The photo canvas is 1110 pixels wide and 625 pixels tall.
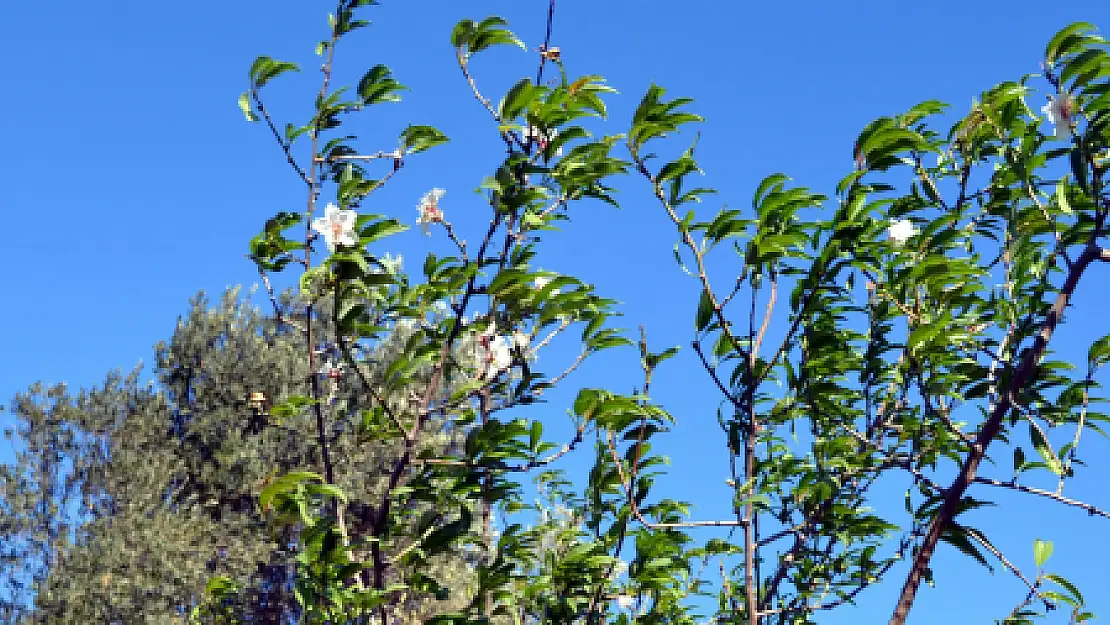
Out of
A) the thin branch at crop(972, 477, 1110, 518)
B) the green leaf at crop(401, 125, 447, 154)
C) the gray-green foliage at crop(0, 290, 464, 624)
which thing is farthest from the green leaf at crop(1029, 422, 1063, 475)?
the gray-green foliage at crop(0, 290, 464, 624)

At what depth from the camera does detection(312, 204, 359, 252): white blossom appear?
2.57 m

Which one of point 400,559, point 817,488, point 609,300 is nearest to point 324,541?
point 400,559

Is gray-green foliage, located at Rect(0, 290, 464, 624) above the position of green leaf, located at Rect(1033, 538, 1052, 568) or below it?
above

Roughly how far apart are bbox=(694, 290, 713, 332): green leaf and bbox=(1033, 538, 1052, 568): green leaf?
107cm

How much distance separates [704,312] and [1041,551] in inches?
43.7

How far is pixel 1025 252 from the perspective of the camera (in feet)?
8.93

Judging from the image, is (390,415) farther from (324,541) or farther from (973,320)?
(973,320)

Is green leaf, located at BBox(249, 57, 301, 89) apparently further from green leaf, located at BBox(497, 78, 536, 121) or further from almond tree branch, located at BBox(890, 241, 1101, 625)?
almond tree branch, located at BBox(890, 241, 1101, 625)

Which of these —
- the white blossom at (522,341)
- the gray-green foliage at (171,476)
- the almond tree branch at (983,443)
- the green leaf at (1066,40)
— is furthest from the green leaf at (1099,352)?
the gray-green foliage at (171,476)

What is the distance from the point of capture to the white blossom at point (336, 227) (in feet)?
8.44

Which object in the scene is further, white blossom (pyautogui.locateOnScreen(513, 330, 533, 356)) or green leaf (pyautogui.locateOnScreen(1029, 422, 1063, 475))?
white blossom (pyautogui.locateOnScreen(513, 330, 533, 356))

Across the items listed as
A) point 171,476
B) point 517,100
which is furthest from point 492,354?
point 171,476

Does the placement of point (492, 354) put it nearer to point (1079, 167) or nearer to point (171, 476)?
point (1079, 167)

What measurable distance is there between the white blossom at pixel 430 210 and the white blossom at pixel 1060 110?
175cm
